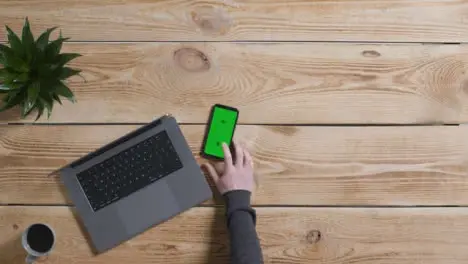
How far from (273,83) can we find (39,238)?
596 millimetres

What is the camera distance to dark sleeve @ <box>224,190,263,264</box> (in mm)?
1107

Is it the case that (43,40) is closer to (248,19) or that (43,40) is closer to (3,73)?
(3,73)

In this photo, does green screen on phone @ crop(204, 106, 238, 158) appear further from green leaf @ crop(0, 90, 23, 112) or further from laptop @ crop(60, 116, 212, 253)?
green leaf @ crop(0, 90, 23, 112)

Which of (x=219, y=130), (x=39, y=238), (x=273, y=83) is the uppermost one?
(x=273, y=83)

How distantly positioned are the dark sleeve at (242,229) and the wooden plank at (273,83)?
0.18 meters

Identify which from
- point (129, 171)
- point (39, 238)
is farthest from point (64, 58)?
point (39, 238)

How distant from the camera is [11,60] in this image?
1.10 m

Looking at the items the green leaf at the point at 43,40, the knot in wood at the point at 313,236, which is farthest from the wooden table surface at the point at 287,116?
the green leaf at the point at 43,40

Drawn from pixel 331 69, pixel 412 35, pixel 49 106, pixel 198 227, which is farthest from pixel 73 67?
pixel 412 35

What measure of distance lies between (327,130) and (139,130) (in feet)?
1.36

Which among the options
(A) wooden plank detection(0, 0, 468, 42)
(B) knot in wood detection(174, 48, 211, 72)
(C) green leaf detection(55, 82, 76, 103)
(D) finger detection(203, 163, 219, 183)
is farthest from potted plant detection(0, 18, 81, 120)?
(D) finger detection(203, 163, 219, 183)

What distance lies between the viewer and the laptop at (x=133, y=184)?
1.18m

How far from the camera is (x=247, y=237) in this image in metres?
1.12

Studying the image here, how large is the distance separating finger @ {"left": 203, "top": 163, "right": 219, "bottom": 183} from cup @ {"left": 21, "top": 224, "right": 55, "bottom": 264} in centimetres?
35
